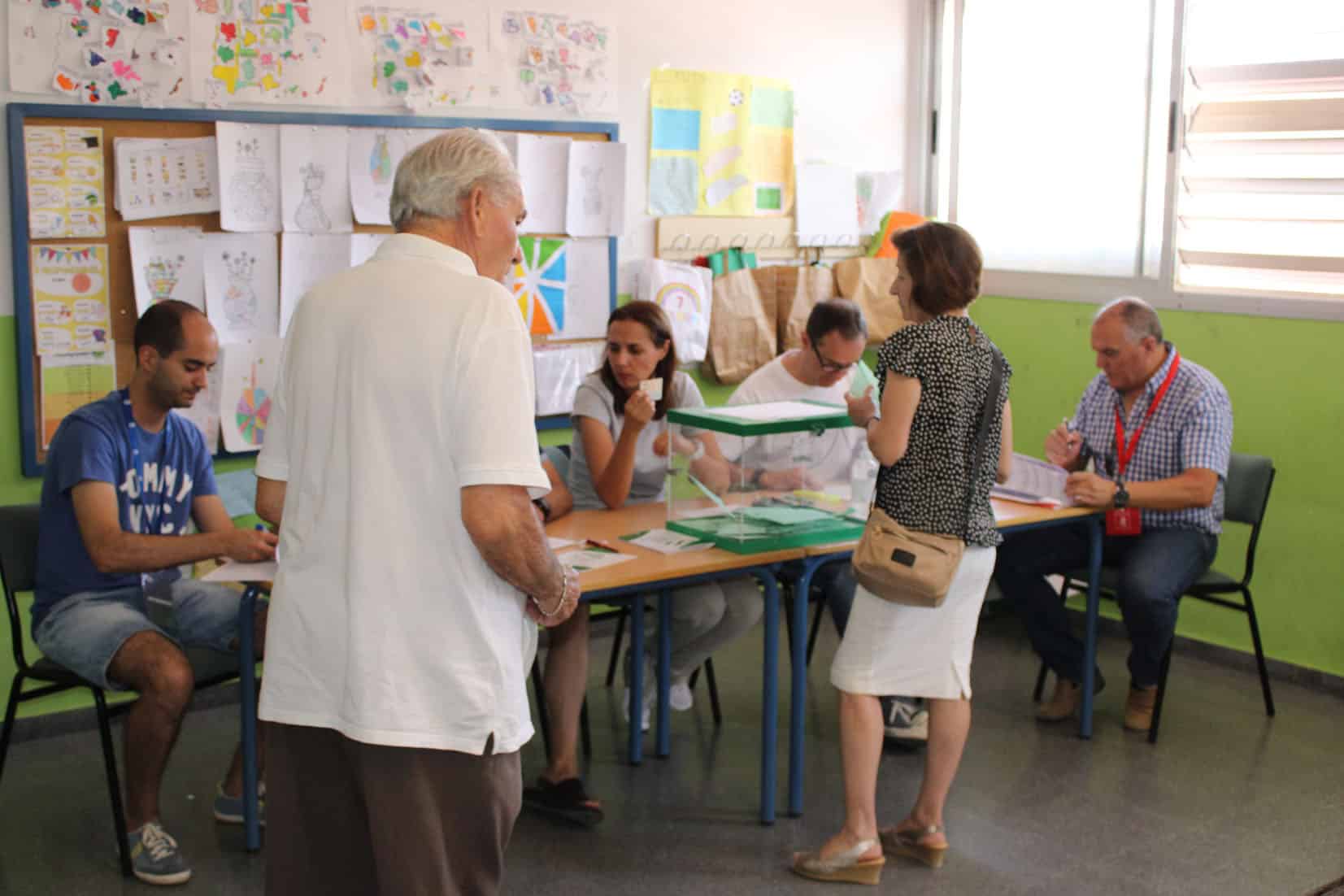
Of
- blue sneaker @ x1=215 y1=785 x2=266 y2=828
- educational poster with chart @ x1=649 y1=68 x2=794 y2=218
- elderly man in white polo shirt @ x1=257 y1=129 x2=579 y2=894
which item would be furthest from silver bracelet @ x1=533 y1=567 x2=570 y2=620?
educational poster with chart @ x1=649 y1=68 x2=794 y2=218

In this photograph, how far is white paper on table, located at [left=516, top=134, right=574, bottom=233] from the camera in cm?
454

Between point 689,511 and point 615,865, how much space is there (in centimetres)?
89

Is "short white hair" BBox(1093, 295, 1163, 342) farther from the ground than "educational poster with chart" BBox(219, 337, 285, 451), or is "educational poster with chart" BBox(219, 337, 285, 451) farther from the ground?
"short white hair" BBox(1093, 295, 1163, 342)

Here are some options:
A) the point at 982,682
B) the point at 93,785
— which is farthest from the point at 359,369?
the point at 982,682

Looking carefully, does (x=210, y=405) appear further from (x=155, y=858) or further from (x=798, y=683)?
(x=798, y=683)

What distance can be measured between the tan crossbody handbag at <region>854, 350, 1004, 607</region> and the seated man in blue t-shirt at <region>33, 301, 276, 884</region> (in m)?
1.32

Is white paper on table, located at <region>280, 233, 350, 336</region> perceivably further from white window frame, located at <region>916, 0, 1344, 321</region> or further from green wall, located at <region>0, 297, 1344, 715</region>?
white window frame, located at <region>916, 0, 1344, 321</region>

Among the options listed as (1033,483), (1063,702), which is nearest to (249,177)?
(1033,483)

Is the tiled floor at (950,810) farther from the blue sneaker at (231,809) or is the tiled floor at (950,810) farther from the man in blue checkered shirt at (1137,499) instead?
the man in blue checkered shirt at (1137,499)

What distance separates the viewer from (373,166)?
4.22 meters

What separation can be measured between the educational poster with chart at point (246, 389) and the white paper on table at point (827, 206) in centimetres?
214

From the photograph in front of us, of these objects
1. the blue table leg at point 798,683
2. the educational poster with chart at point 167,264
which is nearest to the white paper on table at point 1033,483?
the blue table leg at point 798,683

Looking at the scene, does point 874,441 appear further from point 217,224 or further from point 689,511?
point 217,224

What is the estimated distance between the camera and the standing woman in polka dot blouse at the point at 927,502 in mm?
2854
